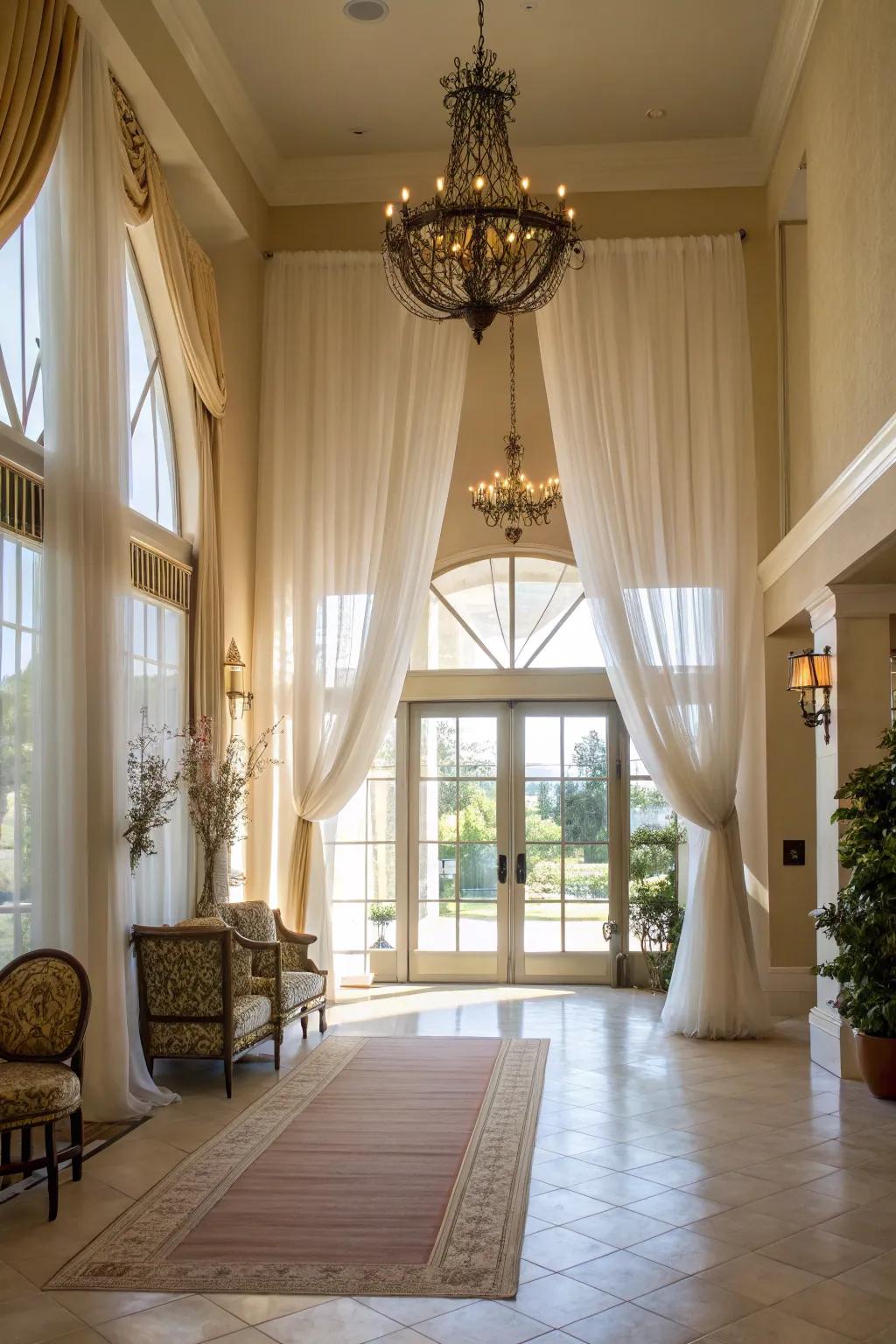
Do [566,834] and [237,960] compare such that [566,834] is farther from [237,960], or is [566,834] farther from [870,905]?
[870,905]

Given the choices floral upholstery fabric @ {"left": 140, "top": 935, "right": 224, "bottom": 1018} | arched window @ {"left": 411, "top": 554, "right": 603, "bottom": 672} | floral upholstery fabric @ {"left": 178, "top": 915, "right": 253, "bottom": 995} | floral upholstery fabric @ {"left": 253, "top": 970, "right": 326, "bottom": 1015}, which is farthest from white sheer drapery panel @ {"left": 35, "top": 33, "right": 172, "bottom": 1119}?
arched window @ {"left": 411, "top": 554, "right": 603, "bottom": 672}

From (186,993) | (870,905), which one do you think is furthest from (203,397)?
(870,905)

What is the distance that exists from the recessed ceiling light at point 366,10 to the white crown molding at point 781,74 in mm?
2580

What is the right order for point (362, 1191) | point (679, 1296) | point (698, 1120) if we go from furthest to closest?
point (698, 1120) < point (362, 1191) < point (679, 1296)

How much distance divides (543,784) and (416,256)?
19.7 ft

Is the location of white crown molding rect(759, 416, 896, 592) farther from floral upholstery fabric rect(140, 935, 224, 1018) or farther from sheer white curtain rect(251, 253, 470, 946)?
floral upholstery fabric rect(140, 935, 224, 1018)

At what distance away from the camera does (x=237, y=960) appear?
738 cm

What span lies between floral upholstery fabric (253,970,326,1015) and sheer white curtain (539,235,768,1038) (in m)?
2.51

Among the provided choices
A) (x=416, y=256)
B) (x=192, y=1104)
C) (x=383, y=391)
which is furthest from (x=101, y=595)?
(x=383, y=391)

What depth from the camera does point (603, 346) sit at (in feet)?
30.9

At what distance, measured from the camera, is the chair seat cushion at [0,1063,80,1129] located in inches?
184

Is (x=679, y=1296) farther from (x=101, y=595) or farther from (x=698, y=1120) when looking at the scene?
(x=101, y=595)

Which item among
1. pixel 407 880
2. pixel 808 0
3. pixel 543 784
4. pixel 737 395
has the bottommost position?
pixel 407 880

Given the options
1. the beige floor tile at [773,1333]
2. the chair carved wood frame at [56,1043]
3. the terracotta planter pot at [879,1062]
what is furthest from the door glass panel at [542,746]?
the beige floor tile at [773,1333]
